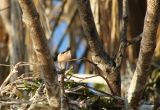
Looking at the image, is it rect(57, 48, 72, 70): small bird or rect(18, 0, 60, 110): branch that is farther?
rect(57, 48, 72, 70): small bird

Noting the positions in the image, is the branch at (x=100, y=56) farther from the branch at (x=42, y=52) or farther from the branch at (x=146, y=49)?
the branch at (x=42, y=52)

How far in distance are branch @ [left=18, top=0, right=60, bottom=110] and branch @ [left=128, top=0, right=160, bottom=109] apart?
199 millimetres

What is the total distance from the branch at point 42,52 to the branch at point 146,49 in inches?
7.8

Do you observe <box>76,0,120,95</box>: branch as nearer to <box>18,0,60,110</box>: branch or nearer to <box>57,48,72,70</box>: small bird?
<box>57,48,72,70</box>: small bird

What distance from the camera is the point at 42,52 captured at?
36.0 inches

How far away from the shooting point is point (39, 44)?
2.96 ft

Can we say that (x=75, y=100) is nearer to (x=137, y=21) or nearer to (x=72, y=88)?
(x=72, y=88)

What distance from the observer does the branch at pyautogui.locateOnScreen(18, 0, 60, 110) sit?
0.87 m

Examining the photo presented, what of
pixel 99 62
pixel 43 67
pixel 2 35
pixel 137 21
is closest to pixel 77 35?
pixel 2 35

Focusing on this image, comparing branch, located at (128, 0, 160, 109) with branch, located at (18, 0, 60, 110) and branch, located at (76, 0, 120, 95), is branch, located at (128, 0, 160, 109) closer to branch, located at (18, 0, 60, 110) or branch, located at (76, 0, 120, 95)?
branch, located at (76, 0, 120, 95)

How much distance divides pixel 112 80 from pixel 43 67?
0.84 ft

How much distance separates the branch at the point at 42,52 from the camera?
871 mm

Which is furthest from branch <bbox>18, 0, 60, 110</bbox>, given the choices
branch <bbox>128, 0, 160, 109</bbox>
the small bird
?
branch <bbox>128, 0, 160, 109</bbox>

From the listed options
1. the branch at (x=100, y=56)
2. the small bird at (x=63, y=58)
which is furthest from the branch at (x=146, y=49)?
the small bird at (x=63, y=58)
